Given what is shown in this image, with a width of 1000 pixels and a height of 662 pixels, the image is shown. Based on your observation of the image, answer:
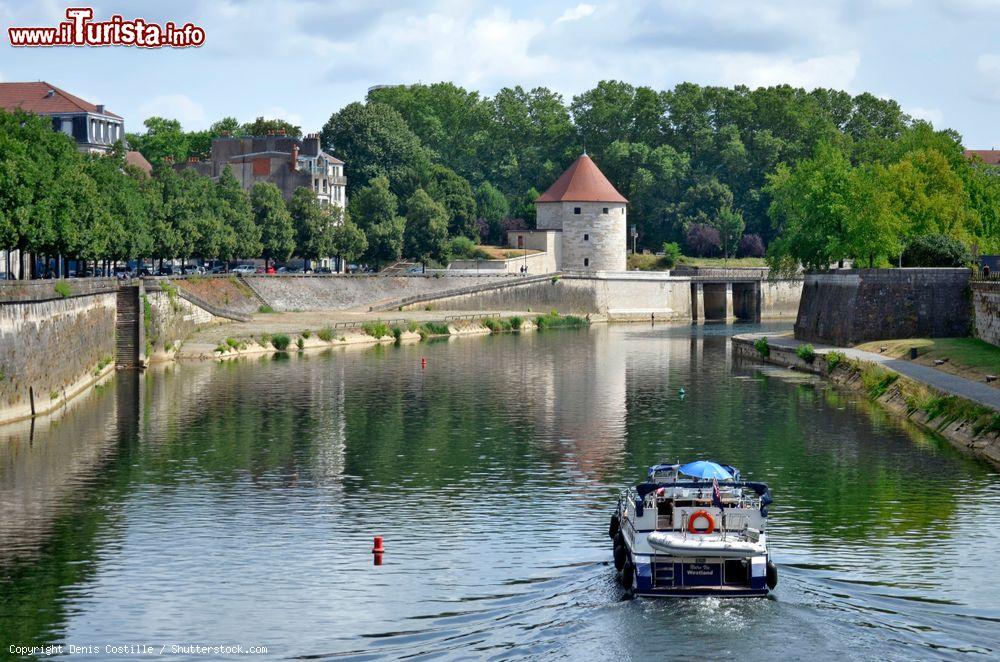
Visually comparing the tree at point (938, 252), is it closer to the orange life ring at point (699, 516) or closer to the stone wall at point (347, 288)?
the stone wall at point (347, 288)

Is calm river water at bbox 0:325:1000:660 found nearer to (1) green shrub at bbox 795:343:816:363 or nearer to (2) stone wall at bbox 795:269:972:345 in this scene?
(1) green shrub at bbox 795:343:816:363

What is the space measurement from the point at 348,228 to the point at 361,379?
182ft

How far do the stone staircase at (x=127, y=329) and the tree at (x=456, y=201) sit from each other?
7610 cm

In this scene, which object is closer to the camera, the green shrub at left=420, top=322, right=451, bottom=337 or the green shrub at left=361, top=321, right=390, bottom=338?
the green shrub at left=361, top=321, right=390, bottom=338

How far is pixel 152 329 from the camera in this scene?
8338 cm

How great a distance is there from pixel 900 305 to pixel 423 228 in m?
67.1

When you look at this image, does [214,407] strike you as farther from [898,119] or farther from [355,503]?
[898,119]

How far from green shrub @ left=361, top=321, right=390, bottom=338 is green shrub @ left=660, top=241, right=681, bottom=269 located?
61.5 meters

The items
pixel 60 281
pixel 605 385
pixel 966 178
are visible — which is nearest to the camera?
pixel 60 281

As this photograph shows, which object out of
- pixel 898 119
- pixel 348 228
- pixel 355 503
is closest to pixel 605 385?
pixel 355 503

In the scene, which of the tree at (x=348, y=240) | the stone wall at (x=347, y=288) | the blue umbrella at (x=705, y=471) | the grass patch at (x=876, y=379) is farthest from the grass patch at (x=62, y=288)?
the tree at (x=348, y=240)

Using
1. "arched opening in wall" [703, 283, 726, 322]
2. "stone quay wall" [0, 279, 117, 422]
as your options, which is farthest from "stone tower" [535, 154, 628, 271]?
"stone quay wall" [0, 279, 117, 422]

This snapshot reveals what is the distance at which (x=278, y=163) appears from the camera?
14738 cm

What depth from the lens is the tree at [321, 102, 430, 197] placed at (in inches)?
6225
